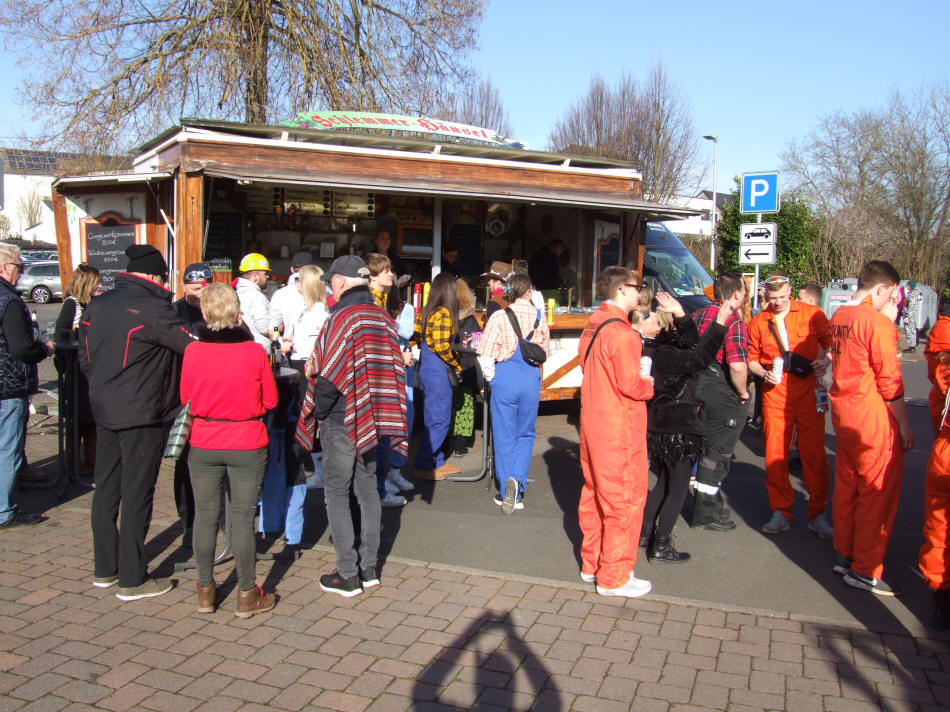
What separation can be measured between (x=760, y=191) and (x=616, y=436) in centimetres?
853

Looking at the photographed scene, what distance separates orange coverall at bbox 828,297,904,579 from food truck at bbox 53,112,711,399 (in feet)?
16.0

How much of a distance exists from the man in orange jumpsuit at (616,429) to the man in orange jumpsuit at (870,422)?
1.24 meters

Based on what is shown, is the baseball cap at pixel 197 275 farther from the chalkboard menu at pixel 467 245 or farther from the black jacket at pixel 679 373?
the chalkboard menu at pixel 467 245

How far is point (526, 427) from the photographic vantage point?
6.53 meters

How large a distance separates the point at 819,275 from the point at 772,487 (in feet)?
63.9

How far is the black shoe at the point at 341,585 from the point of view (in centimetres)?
484

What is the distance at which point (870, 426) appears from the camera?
4.88 metres

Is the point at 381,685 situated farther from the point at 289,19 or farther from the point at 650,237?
the point at 289,19

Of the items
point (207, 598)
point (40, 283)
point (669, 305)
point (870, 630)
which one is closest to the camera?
point (870, 630)

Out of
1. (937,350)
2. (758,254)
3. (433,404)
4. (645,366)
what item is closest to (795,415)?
(937,350)

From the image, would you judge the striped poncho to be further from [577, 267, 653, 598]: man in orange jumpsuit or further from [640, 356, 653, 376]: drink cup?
[640, 356, 653, 376]: drink cup

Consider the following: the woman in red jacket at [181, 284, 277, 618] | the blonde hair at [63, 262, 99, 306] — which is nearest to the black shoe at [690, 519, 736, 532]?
the woman in red jacket at [181, 284, 277, 618]

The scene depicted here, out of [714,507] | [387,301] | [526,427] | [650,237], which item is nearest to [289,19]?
[650,237]

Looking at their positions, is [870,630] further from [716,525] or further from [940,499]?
[716,525]
